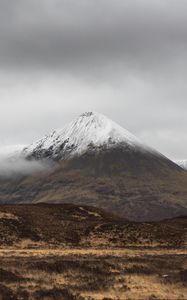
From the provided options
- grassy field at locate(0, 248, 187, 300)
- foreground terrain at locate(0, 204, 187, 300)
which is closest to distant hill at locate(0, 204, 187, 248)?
foreground terrain at locate(0, 204, 187, 300)

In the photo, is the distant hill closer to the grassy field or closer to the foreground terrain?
the foreground terrain

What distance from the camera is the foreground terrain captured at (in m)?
33.6

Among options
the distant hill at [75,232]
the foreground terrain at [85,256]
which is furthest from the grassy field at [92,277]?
the distant hill at [75,232]

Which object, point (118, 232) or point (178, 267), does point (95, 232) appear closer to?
point (118, 232)

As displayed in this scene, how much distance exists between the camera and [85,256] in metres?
53.6

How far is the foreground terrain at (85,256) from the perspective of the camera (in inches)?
1323

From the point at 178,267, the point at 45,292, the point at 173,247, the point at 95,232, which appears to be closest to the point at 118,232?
the point at 95,232

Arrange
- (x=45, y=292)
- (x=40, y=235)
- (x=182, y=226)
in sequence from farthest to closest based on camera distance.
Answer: (x=182, y=226), (x=40, y=235), (x=45, y=292)

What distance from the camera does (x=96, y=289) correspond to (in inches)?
1325

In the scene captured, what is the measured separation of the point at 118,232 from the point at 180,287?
1635 inches

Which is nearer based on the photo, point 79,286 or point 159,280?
point 79,286

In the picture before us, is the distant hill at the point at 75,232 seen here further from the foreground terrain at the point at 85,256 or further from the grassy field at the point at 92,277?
the grassy field at the point at 92,277

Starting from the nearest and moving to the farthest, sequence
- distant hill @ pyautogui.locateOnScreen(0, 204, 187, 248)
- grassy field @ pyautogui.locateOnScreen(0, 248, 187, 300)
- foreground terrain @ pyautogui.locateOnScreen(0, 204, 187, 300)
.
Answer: grassy field @ pyautogui.locateOnScreen(0, 248, 187, 300), foreground terrain @ pyautogui.locateOnScreen(0, 204, 187, 300), distant hill @ pyautogui.locateOnScreen(0, 204, 187, 248)

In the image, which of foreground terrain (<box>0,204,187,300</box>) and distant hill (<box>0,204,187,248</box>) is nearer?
foreground terrain (<box>0,204,187,300</box>)
